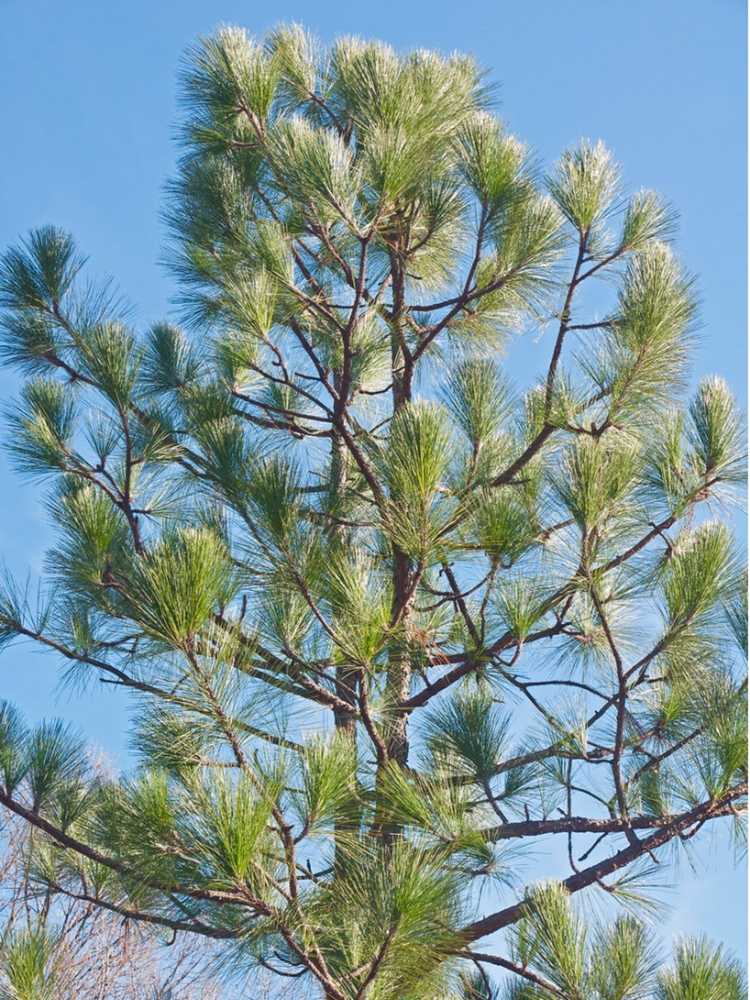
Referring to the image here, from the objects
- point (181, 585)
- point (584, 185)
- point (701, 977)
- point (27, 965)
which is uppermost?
point (584, 185)

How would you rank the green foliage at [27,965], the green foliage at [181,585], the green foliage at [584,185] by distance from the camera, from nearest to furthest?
the green foliage at [181,585] → the green foliage at [27,965] → the green foliage at [584,185]

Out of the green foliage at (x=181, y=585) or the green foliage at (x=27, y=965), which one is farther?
the green foliage at (x=27, y=965)

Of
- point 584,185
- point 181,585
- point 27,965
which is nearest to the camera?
point 181,585

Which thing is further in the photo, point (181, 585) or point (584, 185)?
point (584, 185)

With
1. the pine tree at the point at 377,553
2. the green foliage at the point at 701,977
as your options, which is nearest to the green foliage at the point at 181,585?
the pine tree at the point at 377,553

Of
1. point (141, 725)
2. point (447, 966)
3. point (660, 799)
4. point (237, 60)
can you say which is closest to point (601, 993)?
point (447, 966)

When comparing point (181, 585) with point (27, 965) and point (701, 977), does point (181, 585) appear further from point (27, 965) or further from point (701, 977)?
point (701, 977)

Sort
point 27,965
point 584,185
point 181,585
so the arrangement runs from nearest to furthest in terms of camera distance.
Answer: point 181,585
point 27,965
point 584,185

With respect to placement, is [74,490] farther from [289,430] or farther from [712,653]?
[712,653]

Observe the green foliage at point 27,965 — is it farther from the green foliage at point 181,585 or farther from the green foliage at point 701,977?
the green foliage at point 701,977

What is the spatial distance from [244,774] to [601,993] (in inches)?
30.6

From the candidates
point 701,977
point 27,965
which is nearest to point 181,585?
point 27,965

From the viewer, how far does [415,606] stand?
3189 millimetres

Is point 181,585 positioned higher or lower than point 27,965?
higher
